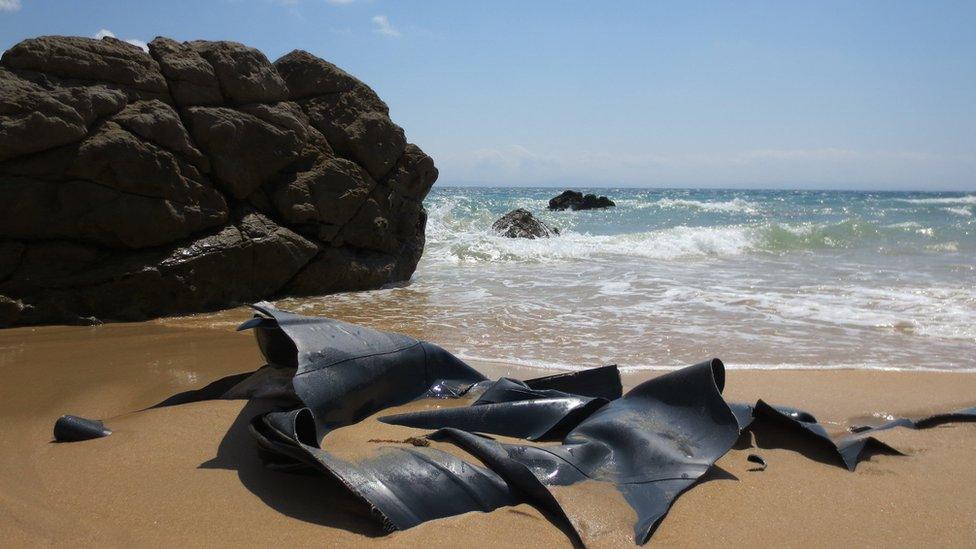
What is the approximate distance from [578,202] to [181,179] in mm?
30841

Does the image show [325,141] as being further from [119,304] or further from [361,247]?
[119,304]

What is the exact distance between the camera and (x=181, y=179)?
659cm

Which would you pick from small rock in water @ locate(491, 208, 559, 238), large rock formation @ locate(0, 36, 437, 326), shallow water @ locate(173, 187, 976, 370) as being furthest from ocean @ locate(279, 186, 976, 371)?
small rock in water @ locate(491, 208, 559, 238)

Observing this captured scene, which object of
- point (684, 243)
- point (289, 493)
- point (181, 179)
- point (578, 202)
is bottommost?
point (684, 243)

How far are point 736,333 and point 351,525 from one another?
467 centimetres

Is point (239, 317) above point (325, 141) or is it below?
below

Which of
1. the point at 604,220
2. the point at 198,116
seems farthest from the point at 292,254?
the point at 604,220

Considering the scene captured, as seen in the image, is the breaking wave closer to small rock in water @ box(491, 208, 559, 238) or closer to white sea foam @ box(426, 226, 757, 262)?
white sea foam @ box(426, 226, 757, 262)

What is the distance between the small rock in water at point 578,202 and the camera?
118ft

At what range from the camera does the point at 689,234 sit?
56.4 ft

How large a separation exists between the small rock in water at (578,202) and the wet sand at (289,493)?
3234 centimetres

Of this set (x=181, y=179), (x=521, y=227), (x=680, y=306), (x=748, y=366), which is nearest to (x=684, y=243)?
(x=521, y=227)

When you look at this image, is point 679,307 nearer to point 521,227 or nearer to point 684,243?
point 684,243

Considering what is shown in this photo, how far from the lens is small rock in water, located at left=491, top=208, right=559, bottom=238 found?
Answer: 56.5 ft
